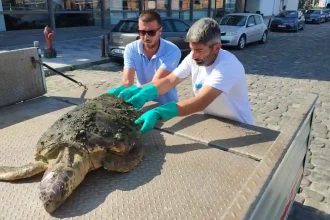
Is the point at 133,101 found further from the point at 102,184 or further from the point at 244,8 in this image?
the point at 244,8

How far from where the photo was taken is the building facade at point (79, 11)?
11.5m

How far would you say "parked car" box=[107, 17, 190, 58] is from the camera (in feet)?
29.3

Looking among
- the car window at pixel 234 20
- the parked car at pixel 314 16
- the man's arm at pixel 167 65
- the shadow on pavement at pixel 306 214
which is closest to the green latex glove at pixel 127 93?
the man's arm at pixel 167 65

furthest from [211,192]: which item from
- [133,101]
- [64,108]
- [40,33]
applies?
[40,33]

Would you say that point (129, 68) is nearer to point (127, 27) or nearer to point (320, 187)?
point (320, 187)

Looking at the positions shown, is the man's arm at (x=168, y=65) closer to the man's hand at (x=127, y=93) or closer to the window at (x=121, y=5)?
the man's hand at (x=127, y=93)

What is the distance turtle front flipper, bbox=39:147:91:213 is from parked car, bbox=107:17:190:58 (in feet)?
24.7

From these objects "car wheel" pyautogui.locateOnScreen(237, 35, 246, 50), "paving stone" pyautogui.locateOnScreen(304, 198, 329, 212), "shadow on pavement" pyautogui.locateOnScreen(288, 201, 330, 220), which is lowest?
"shadow on pavement" pyautogui.locateOnScreen(288, 201, 330, 220)

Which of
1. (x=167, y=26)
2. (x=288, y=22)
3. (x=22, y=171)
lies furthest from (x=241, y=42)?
(x=22, y=171)

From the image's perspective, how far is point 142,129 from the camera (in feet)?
6.48

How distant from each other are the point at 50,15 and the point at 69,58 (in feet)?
14.1

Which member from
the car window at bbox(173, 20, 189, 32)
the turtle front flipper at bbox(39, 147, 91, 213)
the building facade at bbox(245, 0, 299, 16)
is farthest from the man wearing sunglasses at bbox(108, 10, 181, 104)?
the building facade at bbox(245, 0, 299, 16)

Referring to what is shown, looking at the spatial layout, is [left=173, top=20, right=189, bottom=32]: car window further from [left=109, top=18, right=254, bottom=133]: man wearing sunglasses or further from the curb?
[left=109, top=18, right=254, bottom=133]: man wearing sunglasses

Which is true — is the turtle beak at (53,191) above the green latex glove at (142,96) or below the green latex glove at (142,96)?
below
